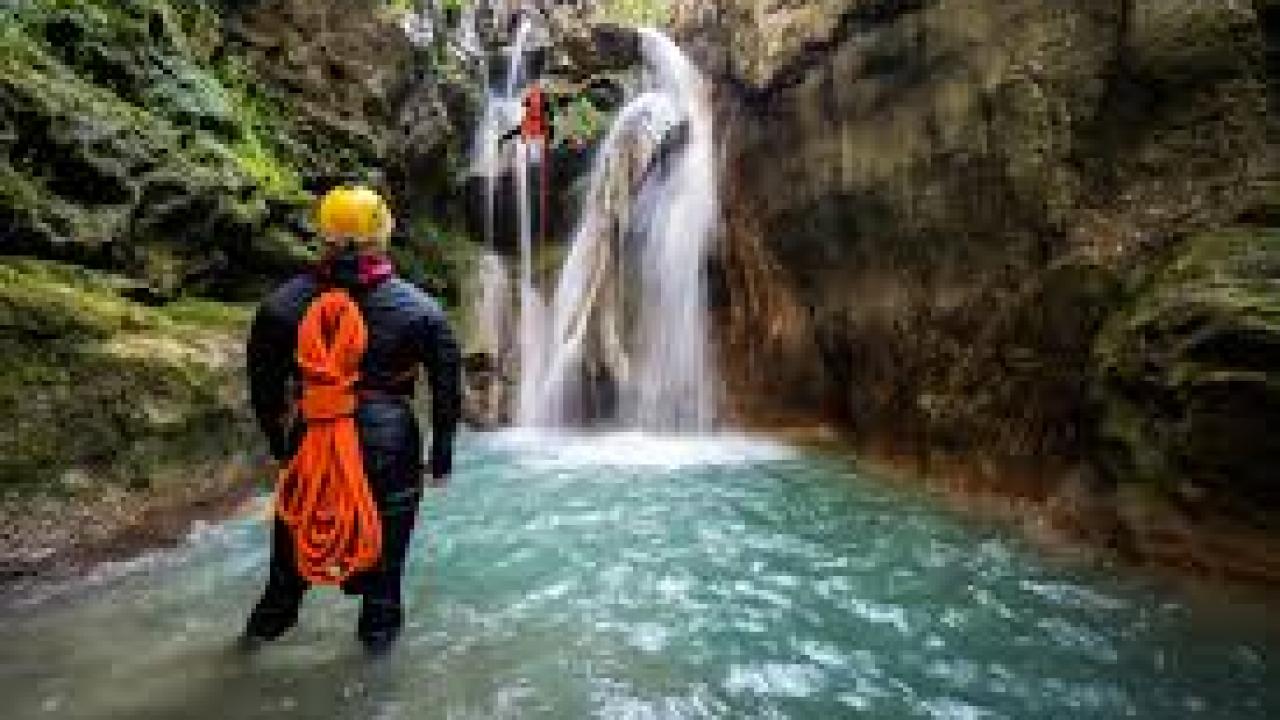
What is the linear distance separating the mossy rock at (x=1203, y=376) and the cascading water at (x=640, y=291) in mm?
7225

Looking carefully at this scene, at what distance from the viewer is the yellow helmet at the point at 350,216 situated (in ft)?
15.1

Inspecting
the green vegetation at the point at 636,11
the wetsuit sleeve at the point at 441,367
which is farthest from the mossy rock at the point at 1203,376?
Answer: the green vegetation at the point at 636,11

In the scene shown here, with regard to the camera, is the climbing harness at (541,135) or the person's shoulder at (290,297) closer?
the person's shoulder at (290,297)

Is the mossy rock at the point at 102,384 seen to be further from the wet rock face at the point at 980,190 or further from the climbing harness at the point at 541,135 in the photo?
the climbing harness at the point at 541,135

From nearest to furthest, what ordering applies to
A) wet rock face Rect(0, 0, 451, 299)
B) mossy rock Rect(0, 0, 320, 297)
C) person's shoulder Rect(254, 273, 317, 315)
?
person's shoulder Rect(254, 273, 317, 315) → mossy rock Rect(0, 0, 320, 297) → wet rock face Rect(0, 0, 451, 299)

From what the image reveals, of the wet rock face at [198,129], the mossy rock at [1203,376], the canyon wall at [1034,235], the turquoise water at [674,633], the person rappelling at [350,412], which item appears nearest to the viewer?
the turquoise water at [674,633]

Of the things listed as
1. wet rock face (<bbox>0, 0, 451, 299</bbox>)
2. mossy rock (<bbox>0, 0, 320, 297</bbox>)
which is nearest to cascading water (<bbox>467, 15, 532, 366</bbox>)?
wet rock face (<bbox>0, 0, 451, 299</bbox>)

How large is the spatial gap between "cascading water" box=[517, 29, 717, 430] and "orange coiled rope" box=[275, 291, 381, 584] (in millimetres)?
9045

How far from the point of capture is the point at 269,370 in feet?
15.4

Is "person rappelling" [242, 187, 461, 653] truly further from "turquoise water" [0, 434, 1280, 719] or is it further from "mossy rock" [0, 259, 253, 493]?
"mossy rock" [0, 259, 253, 493]

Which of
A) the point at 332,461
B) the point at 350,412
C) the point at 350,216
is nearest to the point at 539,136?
the point at 350,216

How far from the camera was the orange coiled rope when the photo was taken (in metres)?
4.49

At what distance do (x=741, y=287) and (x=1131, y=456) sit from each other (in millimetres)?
6988

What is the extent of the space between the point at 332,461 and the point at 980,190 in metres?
5.97
